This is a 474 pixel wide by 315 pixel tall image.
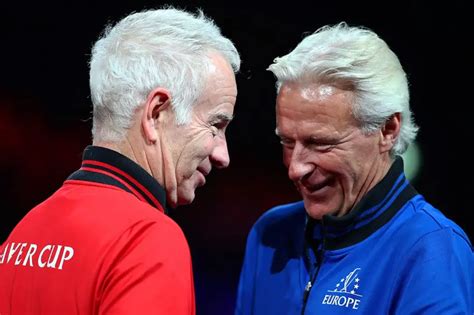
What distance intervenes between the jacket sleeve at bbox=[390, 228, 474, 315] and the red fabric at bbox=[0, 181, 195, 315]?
61 cm

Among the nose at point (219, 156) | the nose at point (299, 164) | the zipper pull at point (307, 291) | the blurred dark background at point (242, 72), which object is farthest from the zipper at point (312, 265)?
the blurred dark background at point (242, 72)

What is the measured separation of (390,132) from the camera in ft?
6.54

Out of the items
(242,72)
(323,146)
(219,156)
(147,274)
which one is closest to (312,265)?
(323,146)

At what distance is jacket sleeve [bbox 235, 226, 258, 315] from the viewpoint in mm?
2188

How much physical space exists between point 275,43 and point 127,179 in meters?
2.32

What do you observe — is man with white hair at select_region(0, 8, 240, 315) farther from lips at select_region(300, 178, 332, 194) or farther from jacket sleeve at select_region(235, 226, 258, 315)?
jacket sleeve at select_region(235, 226, 258, 315)

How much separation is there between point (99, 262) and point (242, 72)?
2.52 meters

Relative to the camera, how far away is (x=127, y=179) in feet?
4.85

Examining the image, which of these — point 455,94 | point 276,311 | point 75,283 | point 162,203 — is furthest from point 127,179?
point 455,94

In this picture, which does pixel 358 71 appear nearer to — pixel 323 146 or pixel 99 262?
pixel 323 146

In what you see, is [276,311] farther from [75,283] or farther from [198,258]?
[198,258]

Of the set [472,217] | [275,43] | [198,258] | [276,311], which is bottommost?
[198,258]

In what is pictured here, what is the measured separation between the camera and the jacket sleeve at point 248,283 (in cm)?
219

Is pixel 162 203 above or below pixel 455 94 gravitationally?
above
